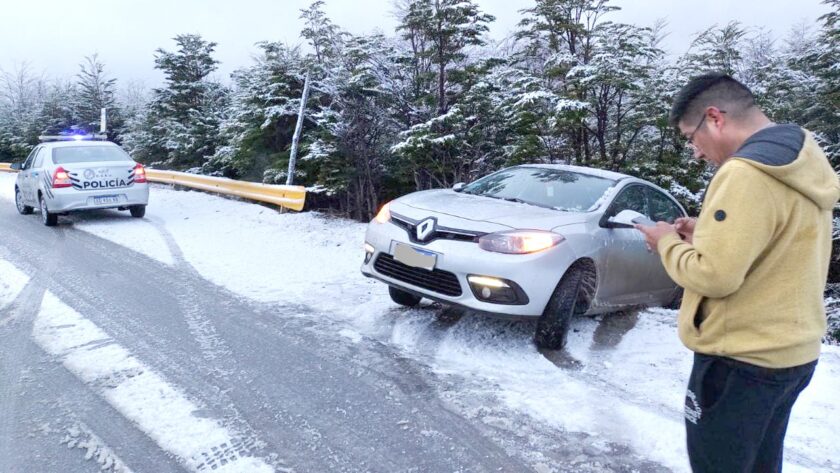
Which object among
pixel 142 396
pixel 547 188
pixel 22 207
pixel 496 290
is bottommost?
pixel 22 207

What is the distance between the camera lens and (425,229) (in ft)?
14.8

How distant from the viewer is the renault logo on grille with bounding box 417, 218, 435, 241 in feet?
14.7

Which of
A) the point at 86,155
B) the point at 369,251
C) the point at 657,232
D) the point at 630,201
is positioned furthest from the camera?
the point at 86,155

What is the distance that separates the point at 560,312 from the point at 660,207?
2209mm

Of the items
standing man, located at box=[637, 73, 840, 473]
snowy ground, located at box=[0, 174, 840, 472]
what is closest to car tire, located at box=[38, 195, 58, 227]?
snowy ground, located at box=[0, 174, 840, 472]

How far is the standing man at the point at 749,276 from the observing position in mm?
1559

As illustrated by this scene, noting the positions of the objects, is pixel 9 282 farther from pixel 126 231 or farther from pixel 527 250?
pixel 527 250

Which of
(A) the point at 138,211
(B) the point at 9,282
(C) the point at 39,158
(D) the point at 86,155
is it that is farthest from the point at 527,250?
(C) the point at 39,158

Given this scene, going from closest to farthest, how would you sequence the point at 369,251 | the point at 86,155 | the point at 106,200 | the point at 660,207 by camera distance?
the point at 369,251
the point at 660,207
the point at 106,200
the point at 86,155

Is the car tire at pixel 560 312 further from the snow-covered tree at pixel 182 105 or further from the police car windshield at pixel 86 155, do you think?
the snow-covered tree at pixel 182 105

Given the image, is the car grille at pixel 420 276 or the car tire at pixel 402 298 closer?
the car grille at pixel 420 276

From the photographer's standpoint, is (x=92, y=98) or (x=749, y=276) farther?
(x=92, y=98)

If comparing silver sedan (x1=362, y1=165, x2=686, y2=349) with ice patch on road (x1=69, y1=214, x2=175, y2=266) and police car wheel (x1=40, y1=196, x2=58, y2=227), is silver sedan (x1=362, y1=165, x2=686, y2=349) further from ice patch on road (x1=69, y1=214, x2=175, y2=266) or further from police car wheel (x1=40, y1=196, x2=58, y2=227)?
police car wheel (x1=40, y1=196, x2=58, y2=227)

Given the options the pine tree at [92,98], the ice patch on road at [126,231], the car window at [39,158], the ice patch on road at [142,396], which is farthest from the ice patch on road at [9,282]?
the pine tree at [92,98]
